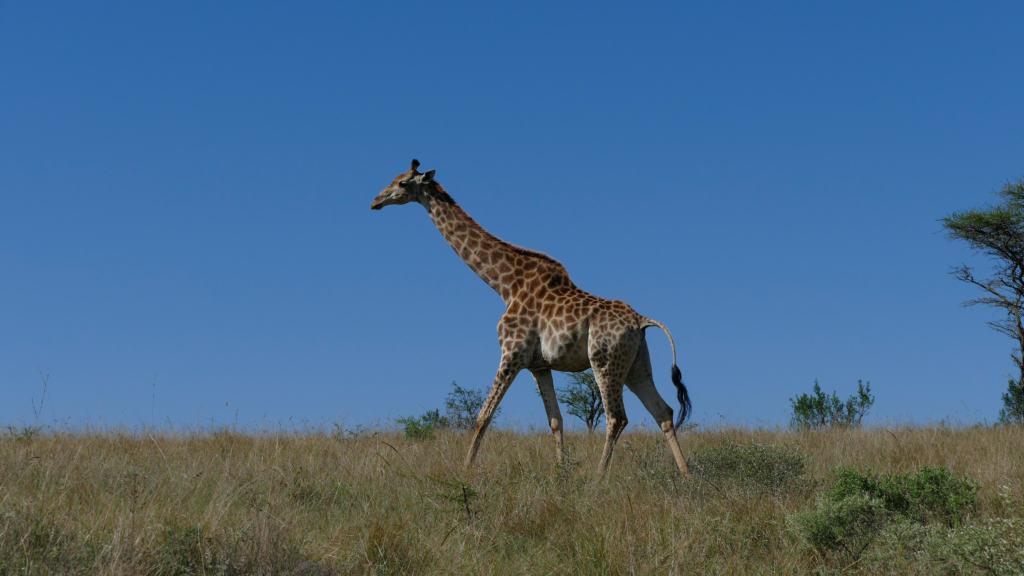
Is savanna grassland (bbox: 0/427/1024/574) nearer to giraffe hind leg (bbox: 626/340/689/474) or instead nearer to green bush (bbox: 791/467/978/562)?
green bush (bbox: 791/467/978/562)

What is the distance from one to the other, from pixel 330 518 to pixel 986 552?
5.20m

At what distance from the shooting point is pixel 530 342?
36.0ft

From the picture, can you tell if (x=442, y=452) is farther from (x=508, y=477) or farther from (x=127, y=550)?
(x=127, y=550)

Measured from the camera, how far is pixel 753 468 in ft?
31.1

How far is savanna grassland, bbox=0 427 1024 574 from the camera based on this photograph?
5.77 metres

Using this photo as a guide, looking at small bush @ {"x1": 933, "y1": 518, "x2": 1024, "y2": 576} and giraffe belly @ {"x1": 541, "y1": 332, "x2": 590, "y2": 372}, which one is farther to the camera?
giraffe belly @ {"x1": 541, "y1": 332, "x2": 590, "y2": 372}

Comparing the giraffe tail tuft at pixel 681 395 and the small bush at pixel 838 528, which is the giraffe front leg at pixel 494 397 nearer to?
the giraffe tail tuft at pixel 681 395

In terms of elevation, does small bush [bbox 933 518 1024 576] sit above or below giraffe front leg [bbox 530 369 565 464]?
below

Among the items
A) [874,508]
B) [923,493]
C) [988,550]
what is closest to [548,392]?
[923,493]

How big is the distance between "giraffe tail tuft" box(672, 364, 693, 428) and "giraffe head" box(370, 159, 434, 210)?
4436mm

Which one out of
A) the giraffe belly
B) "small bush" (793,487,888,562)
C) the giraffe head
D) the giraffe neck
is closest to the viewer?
"small bush" (793,487,888,562)

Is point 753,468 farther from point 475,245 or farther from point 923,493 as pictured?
point 475,245

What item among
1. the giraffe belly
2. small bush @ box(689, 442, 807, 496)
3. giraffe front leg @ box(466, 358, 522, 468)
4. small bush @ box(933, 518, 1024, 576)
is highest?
the giraffe belly

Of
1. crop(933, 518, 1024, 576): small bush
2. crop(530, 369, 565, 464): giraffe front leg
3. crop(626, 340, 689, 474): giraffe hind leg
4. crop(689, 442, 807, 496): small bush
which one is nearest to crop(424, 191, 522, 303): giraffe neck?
crop(530, 369, 565, 464): giraffe front leg
